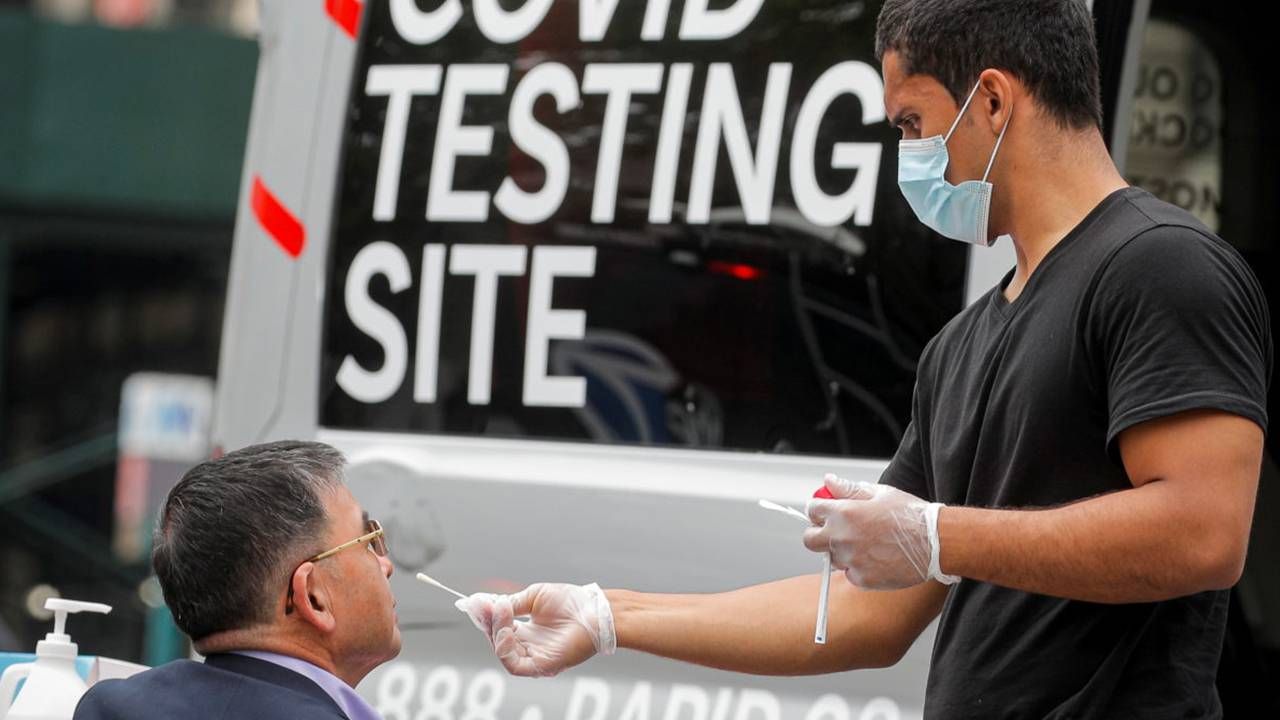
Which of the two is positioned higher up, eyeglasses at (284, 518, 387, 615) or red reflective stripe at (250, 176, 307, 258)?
red reflective stripe at (250, 176, 307, 258)

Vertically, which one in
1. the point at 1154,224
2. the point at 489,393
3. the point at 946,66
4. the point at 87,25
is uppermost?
the point at 87,25

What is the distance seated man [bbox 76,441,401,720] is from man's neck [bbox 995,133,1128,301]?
35.0 inches

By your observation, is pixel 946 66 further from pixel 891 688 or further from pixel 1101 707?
pixel 891 688

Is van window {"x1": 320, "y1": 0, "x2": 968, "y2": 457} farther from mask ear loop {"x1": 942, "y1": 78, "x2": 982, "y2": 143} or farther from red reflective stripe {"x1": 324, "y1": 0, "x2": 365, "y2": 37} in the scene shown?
mask ear loop {"x1": 942, "y1": 78, "x2": 982, "y2": 143}

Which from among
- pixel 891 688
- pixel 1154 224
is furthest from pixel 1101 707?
pixel 891 688

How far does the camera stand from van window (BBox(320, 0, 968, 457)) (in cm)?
285

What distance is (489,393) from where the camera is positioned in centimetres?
307

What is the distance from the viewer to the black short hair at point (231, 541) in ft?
7.19

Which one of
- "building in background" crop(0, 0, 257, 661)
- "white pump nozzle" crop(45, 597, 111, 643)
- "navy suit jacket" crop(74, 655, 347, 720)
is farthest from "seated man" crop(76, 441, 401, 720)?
"building in background" crop(0, 0, 257, 661)

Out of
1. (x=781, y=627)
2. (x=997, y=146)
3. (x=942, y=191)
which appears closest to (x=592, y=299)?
(x=781, y=627)

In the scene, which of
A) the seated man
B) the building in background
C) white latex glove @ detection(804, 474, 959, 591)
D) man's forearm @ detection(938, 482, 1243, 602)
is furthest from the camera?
the building in background

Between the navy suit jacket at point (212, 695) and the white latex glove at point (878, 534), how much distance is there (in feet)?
2.00

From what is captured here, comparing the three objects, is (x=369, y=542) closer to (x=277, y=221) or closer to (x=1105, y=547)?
(x=1105, y=547)

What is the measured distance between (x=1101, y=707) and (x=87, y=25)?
944 cm
